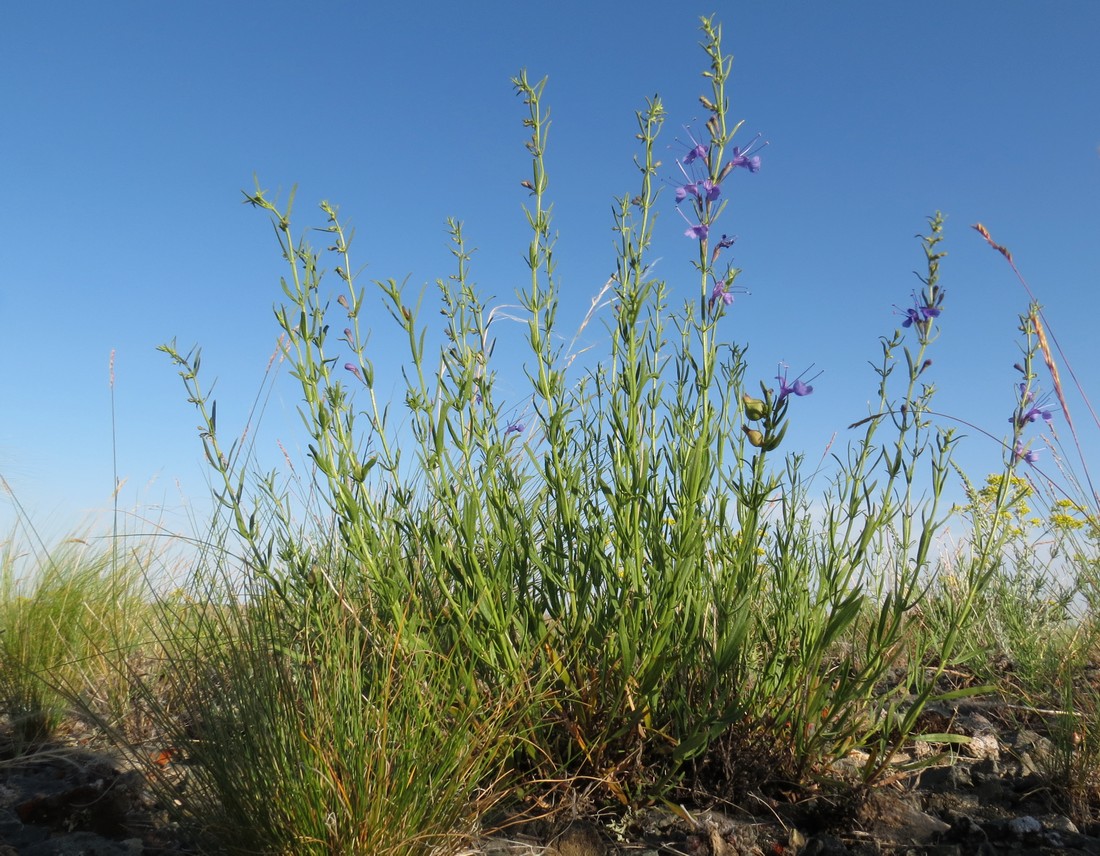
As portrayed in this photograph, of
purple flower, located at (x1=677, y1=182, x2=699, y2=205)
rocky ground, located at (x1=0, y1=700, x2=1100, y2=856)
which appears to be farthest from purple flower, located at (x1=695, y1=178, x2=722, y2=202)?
rocky ground, located at (x1=0, y1=700, x2=1100, y2=856)

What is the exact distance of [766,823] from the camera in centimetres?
258

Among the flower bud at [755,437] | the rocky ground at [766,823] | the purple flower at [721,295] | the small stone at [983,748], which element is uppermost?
the purple flower at [721,295]

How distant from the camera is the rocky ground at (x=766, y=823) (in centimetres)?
243

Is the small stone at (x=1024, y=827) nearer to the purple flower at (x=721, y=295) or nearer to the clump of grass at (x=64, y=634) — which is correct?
the purple flower at (x=721, y=295)

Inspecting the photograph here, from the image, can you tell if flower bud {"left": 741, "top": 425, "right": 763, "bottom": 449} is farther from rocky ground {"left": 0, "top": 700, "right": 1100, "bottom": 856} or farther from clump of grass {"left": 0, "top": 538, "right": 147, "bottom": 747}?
clump of grass {"left": 0, "top": 538, "right": 147, "bottom": 747}

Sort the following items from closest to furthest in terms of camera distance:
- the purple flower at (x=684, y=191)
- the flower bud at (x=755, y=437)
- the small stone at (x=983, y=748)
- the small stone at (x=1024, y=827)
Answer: the small stone at (x=1024, y=827) → the flower bud at (x=755, y=437) → the purple flower at (x=684, y=191) → the small stone at (x=983, y=748)

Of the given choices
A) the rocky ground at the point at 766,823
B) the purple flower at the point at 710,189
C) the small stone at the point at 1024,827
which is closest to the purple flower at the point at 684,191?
the purple flower at the point at 710,189

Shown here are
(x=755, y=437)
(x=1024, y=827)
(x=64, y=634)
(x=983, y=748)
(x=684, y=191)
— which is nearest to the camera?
(x=1024, y=827)

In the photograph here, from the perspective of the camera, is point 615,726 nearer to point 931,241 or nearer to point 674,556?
point 674,556

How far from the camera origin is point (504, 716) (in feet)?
7.99

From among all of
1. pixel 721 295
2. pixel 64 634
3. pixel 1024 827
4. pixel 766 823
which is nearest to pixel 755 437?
pixel 721 295

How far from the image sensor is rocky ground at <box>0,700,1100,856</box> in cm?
243

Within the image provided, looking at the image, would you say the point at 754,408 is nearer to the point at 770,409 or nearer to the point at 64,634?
the point at 770,409

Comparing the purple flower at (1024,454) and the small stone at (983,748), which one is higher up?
the purple flower at (1024,454)
